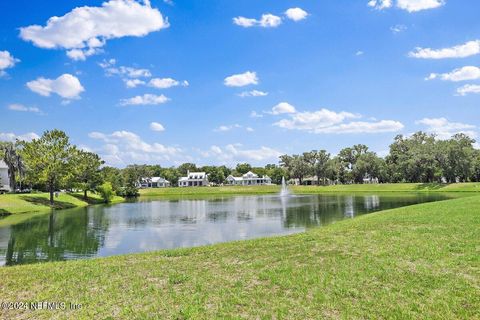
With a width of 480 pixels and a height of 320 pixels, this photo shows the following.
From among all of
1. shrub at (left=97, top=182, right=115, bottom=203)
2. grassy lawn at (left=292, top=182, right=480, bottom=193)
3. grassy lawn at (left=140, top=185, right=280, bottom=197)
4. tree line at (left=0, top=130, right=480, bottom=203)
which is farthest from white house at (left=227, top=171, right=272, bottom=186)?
shrub at (left=97, top=182, right=115, bottom=203)

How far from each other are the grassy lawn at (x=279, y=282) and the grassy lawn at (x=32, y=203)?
43.0 meters

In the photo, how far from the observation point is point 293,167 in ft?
464

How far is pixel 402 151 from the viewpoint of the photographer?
386ft

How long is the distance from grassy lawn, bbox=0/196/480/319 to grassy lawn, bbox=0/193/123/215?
42984 millimetres

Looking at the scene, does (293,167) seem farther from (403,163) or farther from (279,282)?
(279,282)

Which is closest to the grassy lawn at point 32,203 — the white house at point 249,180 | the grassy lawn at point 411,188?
the grassy lawn at point 411,188

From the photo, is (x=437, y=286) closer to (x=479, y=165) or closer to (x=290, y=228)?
Answer: (x=290, y=228)

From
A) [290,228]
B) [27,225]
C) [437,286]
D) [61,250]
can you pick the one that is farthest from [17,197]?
[437,286]

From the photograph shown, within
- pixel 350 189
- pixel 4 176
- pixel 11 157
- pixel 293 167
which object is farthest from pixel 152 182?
pixel 350 189

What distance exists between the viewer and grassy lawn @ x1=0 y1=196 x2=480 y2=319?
7859 mm

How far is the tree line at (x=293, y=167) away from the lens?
61188 millimetres

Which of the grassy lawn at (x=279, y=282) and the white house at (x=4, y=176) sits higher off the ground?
the white house at (x=4, y=176)

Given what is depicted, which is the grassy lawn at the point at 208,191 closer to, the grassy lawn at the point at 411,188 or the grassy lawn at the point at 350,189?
the grassy lawn at the point at 350,189

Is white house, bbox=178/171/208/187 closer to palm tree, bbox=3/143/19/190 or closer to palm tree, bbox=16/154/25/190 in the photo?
palm tree, bbox=16/154/25/190
